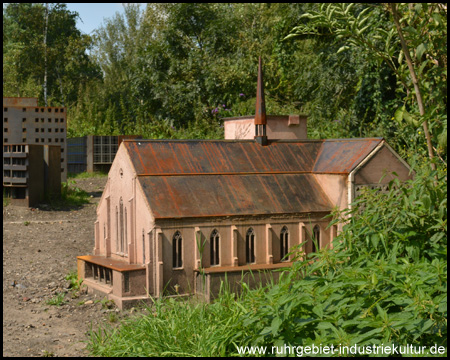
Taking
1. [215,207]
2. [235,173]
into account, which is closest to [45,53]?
[235,173]

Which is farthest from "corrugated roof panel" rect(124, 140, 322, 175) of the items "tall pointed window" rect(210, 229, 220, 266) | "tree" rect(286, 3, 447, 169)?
"tree" rect(286, 3, 447, 169)

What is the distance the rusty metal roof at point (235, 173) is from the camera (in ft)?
32.9

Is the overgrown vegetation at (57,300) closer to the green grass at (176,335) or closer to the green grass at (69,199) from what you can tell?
the green grass at (176,335)

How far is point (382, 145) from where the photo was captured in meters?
10.7

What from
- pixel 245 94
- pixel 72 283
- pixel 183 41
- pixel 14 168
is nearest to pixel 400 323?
pixel 72 283

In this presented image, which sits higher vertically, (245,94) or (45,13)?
(45,13)

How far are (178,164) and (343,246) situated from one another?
4205 millimetres

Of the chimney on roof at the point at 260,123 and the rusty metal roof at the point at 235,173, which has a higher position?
the chimney on roof at the point at 260,123

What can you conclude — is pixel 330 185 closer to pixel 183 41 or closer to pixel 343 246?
pixel 343 246

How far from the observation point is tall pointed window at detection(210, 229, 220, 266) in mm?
9969

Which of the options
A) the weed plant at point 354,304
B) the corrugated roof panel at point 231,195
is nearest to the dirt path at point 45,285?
the weed plant at point 354,304

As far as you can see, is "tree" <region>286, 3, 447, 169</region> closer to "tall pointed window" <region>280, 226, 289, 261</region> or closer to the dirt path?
"tall pointed window" <region>280, 226, 289, 261</region>

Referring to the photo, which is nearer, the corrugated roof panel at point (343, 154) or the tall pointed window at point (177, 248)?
the tall pointed window at point (177, 248)

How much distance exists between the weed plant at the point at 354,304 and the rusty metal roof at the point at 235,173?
2.58m
